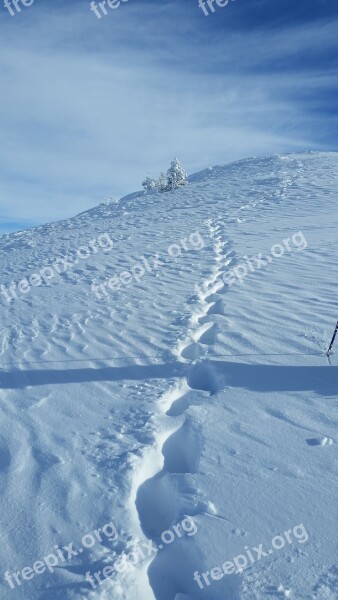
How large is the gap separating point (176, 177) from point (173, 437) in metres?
29.4

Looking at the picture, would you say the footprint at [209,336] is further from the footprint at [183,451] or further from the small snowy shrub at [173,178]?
the small snowy shrub at [173,178]

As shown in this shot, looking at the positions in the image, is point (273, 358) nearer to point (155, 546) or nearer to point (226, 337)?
point (226, 337)

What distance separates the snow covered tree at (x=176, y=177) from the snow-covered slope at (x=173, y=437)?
23113 millimetres

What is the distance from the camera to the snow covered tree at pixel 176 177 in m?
31.6

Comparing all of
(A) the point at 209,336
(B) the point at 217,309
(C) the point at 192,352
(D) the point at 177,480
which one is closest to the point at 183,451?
(D) the point at 177,480

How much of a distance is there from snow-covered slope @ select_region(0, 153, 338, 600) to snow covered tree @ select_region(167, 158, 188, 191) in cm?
2311

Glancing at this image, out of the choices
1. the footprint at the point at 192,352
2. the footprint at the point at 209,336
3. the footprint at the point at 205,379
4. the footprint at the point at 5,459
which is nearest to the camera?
the footprint at the point at 5,459

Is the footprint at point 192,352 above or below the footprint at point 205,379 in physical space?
above

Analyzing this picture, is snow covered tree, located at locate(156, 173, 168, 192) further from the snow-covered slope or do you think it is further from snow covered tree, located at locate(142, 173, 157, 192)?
the snow-covered slope

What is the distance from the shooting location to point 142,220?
1962cm

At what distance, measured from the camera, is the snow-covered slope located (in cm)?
285

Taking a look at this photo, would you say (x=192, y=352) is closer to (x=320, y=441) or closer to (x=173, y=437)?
(x=173, y=437)

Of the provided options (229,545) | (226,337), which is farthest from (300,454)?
(226,337)

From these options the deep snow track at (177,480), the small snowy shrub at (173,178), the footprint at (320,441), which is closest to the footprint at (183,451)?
the deep snow track at (177,480)
